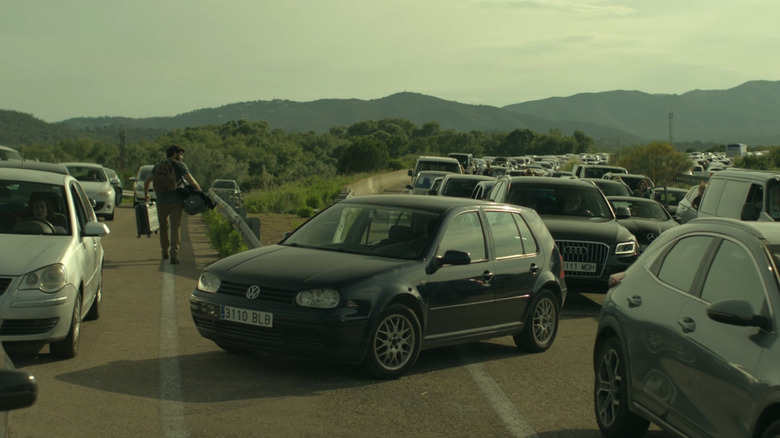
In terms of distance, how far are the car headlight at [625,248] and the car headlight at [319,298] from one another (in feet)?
21.0

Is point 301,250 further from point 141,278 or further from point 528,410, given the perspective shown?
point 141,278

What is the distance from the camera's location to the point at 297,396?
295 inches

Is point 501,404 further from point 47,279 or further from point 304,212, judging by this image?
point 304,212

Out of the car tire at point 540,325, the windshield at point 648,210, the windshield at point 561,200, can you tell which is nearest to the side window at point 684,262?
the car tire at point 540,325

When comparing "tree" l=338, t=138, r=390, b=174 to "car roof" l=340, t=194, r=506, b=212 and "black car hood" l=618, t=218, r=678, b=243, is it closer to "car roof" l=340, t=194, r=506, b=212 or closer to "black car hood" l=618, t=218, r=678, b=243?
"black car hood" l=618, t=218, r=678, b=243

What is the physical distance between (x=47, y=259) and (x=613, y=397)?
4.77m

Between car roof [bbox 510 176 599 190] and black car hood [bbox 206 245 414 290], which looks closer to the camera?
black car hood [bbox 206 245 414 290]

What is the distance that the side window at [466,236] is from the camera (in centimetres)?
920

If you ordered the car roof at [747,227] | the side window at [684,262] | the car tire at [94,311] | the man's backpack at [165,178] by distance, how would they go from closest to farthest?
the car roof at [747,227], the side window at [684,262], the car tire at [94,311], the man's backpack at [165,178]

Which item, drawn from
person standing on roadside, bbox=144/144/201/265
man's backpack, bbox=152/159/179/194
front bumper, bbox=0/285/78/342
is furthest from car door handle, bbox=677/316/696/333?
man's backpack, bbox=152/159/179/194

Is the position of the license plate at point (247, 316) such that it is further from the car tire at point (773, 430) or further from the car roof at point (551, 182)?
the car roof at point (551, 182)

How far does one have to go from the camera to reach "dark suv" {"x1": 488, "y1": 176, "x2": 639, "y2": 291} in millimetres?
13336

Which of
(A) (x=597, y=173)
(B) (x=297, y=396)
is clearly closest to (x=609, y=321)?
(B) (x=297, y=396)

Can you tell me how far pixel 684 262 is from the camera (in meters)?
6.07
